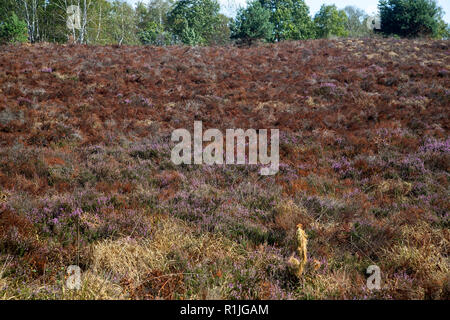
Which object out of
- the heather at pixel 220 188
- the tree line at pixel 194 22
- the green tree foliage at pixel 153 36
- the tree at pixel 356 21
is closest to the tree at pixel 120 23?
the tree line at pixel 194 22

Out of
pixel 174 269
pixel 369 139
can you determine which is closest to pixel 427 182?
pixel 369 139

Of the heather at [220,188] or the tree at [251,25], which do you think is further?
the tree at [251,25]

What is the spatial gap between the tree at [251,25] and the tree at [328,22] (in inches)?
674

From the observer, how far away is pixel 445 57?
17.0m

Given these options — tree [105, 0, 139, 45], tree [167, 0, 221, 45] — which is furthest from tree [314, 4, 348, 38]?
tree [105, 0, 139, 45]

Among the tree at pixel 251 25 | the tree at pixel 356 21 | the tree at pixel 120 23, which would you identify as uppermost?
the tree at pixel 356 21

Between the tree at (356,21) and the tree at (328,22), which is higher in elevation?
the tree at (356,21)

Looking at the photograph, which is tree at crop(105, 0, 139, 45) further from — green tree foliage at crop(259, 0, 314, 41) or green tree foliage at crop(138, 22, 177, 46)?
green tree foliage at crop(259, 0, 314, 41)

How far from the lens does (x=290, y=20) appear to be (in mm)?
41062

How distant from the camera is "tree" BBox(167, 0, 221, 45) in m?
46.2

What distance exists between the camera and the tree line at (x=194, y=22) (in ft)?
93.8

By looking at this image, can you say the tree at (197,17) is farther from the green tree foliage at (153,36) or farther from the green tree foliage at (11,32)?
the green tree foliage at (11,32)

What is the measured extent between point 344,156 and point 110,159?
689cm

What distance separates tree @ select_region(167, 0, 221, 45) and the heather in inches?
1450
